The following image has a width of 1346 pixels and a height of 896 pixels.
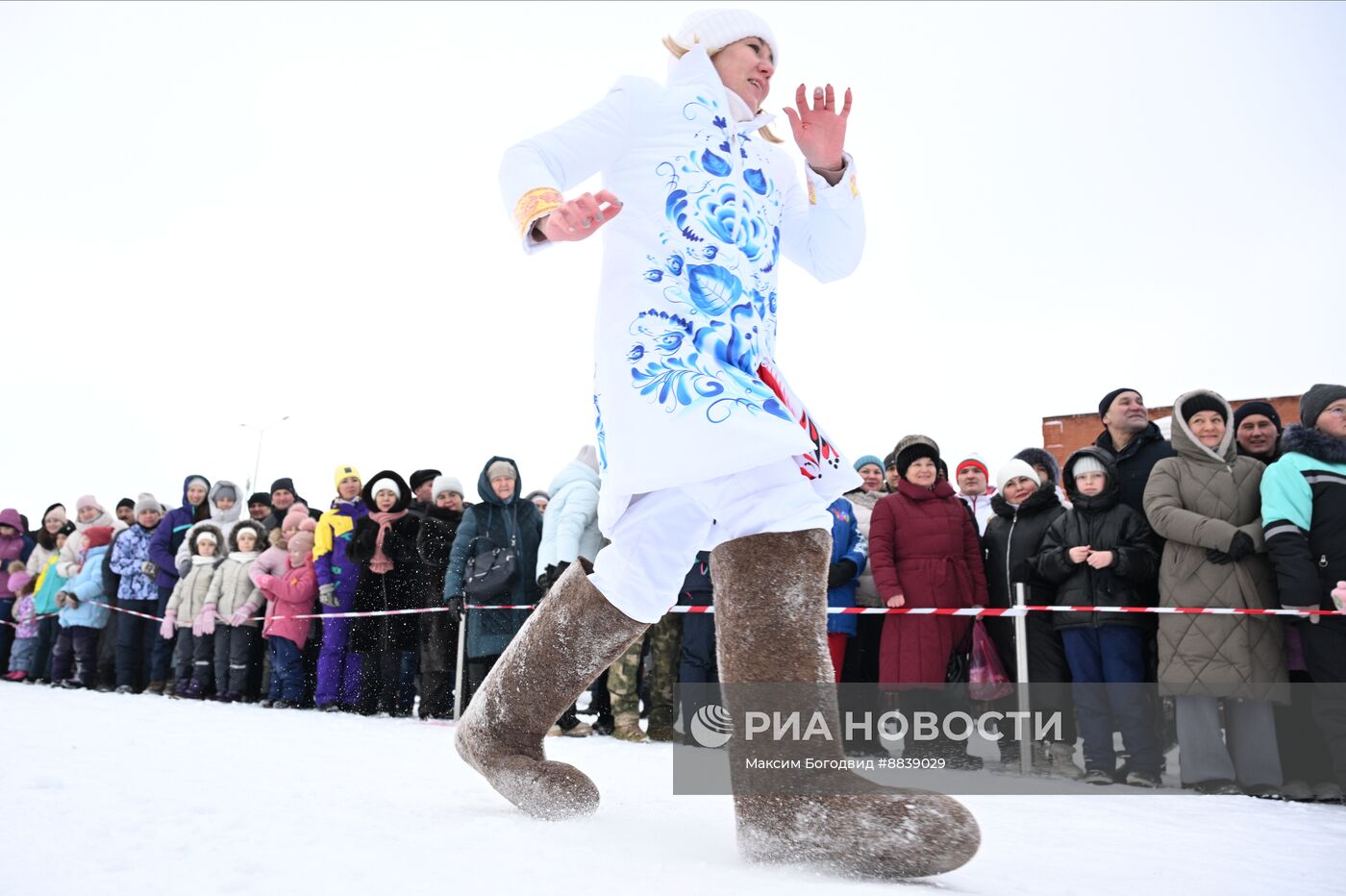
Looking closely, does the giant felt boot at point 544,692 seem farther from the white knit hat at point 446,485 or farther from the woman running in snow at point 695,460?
the white knit hat at point 446,485

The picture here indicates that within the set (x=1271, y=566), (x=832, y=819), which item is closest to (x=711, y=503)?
(x=832, y=819)

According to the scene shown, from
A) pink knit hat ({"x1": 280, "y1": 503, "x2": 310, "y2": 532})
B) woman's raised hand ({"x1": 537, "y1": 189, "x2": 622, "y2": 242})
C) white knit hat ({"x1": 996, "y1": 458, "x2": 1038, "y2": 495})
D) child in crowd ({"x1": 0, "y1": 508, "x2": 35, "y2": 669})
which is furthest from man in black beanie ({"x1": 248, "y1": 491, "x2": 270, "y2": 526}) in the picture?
woman's raised hand ({"x1": 537, "y1": 189, "x2": 622, "y2": 242})

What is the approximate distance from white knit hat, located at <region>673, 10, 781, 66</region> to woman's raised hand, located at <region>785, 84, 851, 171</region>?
14cm

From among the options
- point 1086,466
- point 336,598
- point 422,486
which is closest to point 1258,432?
point 1086,466

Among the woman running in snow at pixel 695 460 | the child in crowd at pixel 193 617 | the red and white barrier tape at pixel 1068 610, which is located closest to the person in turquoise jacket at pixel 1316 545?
the red and white barrier tape at pixel 1068 610

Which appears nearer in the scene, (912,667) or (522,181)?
(522,181)

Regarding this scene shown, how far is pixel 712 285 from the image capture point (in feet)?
7.77

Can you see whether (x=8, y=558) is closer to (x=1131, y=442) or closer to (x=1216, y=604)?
(x=1131, y=442)

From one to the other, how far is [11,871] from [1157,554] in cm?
500

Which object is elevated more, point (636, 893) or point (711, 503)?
point (711, 503)

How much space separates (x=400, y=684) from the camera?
318 inches

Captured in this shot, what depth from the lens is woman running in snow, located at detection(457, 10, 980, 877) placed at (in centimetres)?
213

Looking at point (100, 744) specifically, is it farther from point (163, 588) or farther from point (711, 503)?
point (163, 588)

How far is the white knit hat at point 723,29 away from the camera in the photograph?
8.84 ft
